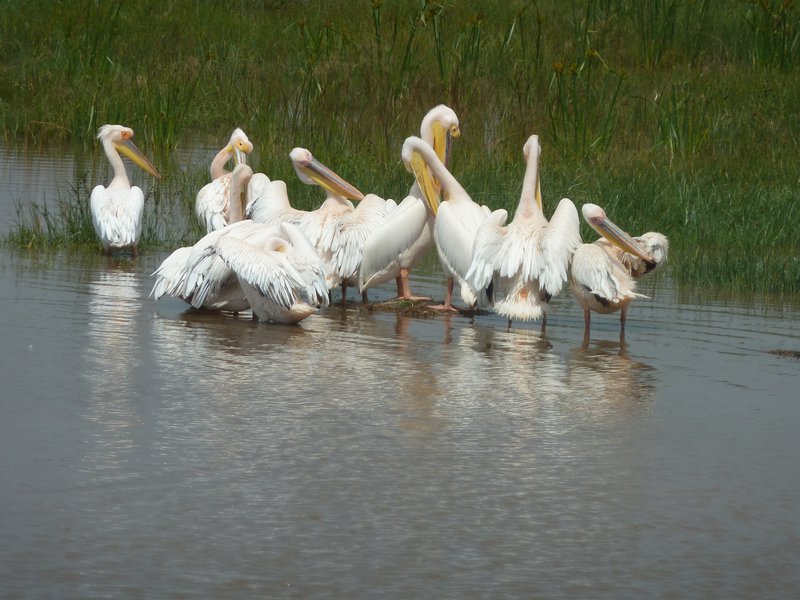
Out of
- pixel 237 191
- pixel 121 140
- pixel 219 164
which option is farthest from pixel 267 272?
pixel 121 140

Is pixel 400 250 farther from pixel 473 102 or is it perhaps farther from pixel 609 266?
pixel 473 102

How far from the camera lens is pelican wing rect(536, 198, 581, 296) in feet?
23.2

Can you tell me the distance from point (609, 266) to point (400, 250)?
143 centimetres

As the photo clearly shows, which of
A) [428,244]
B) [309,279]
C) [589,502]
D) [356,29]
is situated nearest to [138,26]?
[356,29]

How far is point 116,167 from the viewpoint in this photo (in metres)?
10.2

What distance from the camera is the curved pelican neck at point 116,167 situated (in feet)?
32.3

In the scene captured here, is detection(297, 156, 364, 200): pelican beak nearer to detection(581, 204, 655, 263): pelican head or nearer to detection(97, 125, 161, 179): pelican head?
detection(581, 204, 655, 263): pelican head

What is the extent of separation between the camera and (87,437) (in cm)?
473

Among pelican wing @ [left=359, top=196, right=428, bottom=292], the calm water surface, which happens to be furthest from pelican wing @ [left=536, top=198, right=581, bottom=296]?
pelican wing @ [left=359, top=196, right=428, bottom=292]

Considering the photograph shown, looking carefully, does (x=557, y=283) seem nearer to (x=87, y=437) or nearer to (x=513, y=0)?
(x=87, y=437)

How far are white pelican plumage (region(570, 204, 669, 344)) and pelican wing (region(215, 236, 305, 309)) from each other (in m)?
1.32

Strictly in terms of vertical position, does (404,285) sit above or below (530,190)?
below

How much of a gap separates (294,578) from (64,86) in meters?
12.2

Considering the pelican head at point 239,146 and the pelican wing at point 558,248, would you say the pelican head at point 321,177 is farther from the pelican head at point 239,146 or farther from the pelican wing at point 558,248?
the pelican wing at point 558,248
